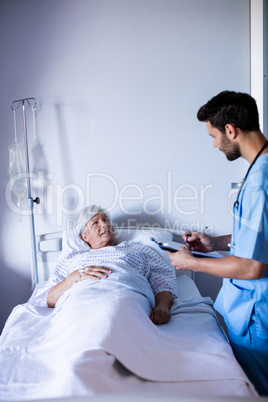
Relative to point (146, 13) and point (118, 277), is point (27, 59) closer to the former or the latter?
point (146, 13)

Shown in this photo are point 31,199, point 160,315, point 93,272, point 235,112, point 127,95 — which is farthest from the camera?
point 127,95

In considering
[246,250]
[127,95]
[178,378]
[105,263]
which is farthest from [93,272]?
[127,95]

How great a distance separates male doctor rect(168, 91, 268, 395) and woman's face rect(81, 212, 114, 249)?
861 mm

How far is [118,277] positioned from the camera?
1.86 meters

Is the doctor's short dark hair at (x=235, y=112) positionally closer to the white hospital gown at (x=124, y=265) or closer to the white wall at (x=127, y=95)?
the white hospital gown at (x=124, y=265)

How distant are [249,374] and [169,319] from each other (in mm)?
423

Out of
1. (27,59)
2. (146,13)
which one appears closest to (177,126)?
(146,13)

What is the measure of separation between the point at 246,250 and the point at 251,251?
0.9 inches

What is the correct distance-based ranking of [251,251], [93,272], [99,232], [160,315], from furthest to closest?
[99,232]
[93,272]
[160,315]
[251,251]

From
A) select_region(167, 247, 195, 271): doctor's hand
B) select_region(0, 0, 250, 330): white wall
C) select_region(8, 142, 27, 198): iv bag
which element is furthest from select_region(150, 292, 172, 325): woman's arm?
select_region(8, 142, 27, 198): iv bag

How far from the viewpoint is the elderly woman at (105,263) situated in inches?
76.2

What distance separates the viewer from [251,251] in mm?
1300

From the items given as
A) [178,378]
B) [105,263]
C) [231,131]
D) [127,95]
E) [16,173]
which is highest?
[127,95]

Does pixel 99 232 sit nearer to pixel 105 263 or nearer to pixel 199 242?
pixel 105 263
